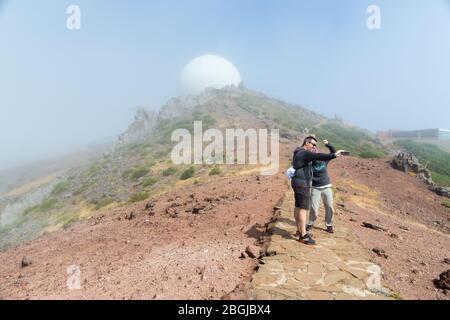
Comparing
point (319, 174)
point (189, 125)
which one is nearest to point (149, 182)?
point (319, 174)

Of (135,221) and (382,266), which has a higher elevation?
(382,266)

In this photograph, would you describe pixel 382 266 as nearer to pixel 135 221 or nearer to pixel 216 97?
pixel 135 221

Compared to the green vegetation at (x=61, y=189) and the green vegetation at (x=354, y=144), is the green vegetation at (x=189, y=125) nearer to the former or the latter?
the green vegetation at (x=61, y=189)

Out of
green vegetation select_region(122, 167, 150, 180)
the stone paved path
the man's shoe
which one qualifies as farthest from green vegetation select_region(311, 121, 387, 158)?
the man's shoe

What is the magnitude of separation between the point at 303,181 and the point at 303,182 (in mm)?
18

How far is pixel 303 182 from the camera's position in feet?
20.1

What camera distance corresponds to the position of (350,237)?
6.81 metres

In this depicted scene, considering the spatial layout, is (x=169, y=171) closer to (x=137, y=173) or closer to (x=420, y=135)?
(x=137, y=173)

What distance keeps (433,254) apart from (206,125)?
34.2 m

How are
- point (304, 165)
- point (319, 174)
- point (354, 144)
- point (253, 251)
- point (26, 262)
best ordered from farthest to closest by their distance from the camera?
1. point (354, 144)
2. point (26, 262)
3. point (319, 174)
4. point (304, 165)
5. point (253, 251)

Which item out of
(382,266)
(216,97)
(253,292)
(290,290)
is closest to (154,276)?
(253,292)

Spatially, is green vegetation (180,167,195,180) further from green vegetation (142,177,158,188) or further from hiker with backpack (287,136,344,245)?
hiker with backpack (287,136,344,245)

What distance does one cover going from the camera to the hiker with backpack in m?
6.07

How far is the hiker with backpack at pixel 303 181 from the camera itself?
6.07 metres
